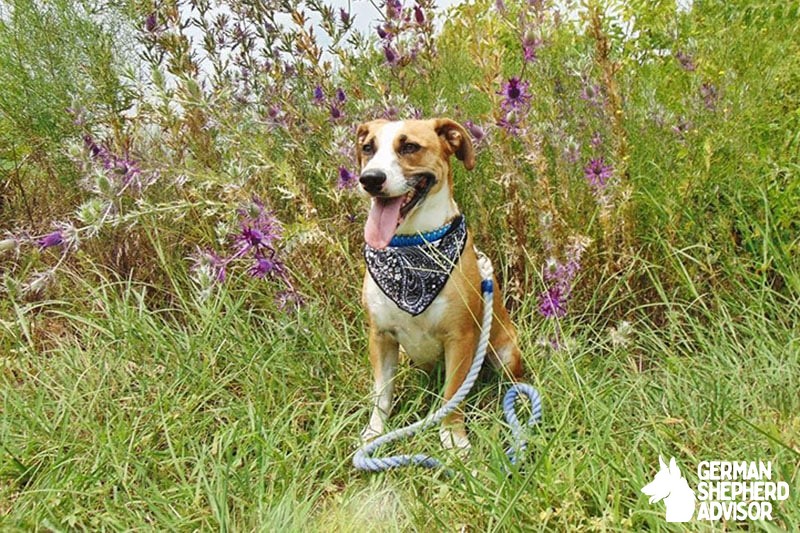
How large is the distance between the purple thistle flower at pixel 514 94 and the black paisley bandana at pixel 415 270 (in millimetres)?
680

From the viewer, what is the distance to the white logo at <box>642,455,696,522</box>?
59.4 inches

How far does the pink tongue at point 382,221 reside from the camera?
2.14 m

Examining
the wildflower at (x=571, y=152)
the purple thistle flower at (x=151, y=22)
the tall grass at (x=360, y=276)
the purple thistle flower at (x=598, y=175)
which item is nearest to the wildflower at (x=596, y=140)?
the tall grass at (x=360, y=276)

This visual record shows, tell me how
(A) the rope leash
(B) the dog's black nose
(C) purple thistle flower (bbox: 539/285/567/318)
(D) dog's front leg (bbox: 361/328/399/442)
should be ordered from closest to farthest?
(A) the rope leash < (B) the dog's black nose < (D) dog's front leg (bbox: 361/328/399/442) < (C) purple thistle flower (bbox: 539/285/567/318)

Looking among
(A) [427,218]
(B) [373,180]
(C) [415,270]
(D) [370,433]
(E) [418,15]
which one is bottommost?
(D) [370,433]

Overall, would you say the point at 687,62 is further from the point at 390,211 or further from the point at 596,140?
the point at 390,211

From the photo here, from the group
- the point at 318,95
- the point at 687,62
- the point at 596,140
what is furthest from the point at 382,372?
the point at 687,62

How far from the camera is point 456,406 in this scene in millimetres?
2156

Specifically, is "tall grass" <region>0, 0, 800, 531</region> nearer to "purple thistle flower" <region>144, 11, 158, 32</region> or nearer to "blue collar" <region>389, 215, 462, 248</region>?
"purple thistle flower" <region>144, 11, 158, 32</region>

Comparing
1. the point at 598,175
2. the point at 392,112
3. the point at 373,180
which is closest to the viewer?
the point at 373,180

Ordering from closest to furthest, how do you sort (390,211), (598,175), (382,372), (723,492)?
(723,492), (390,211), (382,372), (598,175)

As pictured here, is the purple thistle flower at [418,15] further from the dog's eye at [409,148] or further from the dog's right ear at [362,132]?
the dog's eye at [409,148]

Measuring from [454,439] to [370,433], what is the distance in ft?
1.02

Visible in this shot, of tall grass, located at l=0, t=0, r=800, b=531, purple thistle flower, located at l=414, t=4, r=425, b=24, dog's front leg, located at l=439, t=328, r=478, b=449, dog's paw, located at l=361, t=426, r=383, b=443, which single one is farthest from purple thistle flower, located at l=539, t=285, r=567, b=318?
purple thistle flower, located at l=414, t=4, r=425, b=24
